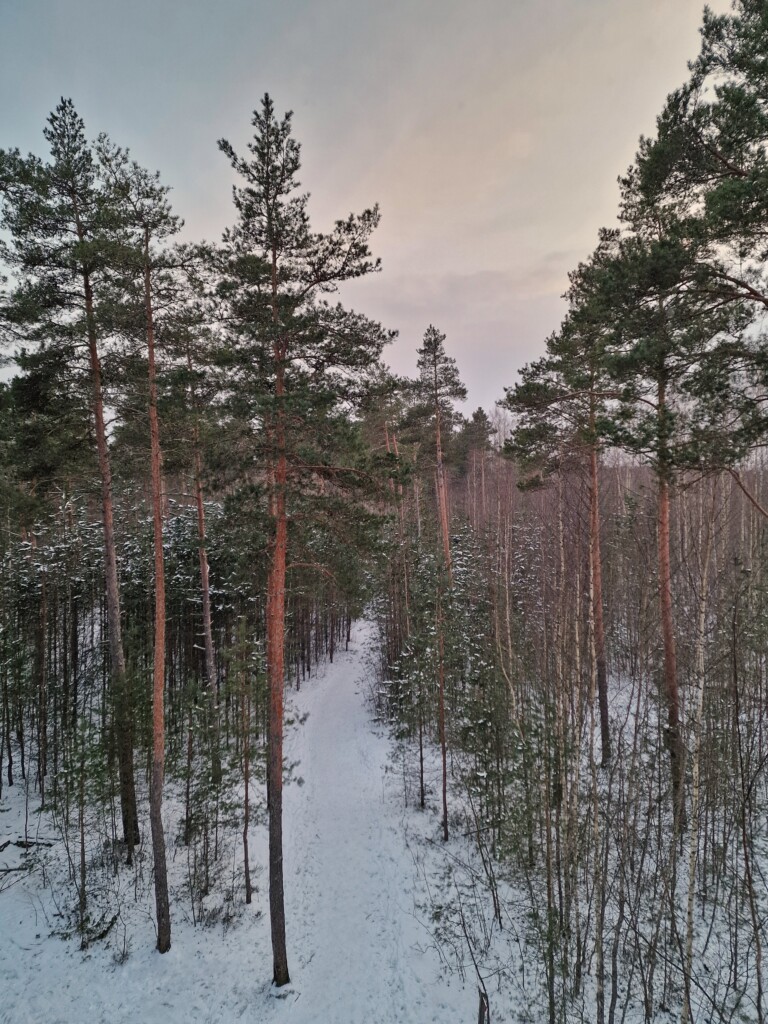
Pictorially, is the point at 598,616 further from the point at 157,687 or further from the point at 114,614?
the point at 114,614

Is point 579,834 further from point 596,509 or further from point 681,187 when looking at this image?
point 681,187

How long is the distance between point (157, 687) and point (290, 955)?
6167mm

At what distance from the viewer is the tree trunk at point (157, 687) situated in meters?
8.35

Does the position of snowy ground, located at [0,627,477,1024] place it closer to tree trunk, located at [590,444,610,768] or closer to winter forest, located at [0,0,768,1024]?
winter forest, located at [0,0,768,1024]

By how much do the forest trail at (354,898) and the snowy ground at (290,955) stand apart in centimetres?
2

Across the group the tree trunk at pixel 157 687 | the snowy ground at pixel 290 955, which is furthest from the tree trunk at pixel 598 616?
the tree trunk at pixel 157 687

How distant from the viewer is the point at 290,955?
8969 mm

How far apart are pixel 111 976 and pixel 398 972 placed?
5.43m

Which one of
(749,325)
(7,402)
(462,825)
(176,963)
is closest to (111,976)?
(176,963)

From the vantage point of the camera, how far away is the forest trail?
26.0 ft

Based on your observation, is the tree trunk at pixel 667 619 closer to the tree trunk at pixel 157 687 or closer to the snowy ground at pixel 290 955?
the snowy ground at pixel 290 955

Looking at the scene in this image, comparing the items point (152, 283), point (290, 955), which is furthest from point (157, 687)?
point (152, 283)

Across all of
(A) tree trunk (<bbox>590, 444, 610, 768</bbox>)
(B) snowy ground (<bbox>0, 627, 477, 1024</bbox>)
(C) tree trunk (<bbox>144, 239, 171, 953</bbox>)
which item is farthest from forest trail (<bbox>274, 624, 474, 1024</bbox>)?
(A) tree trunk (<bbox>590, 444, 610, 768</bbox>)

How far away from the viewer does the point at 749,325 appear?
20.1 feet
